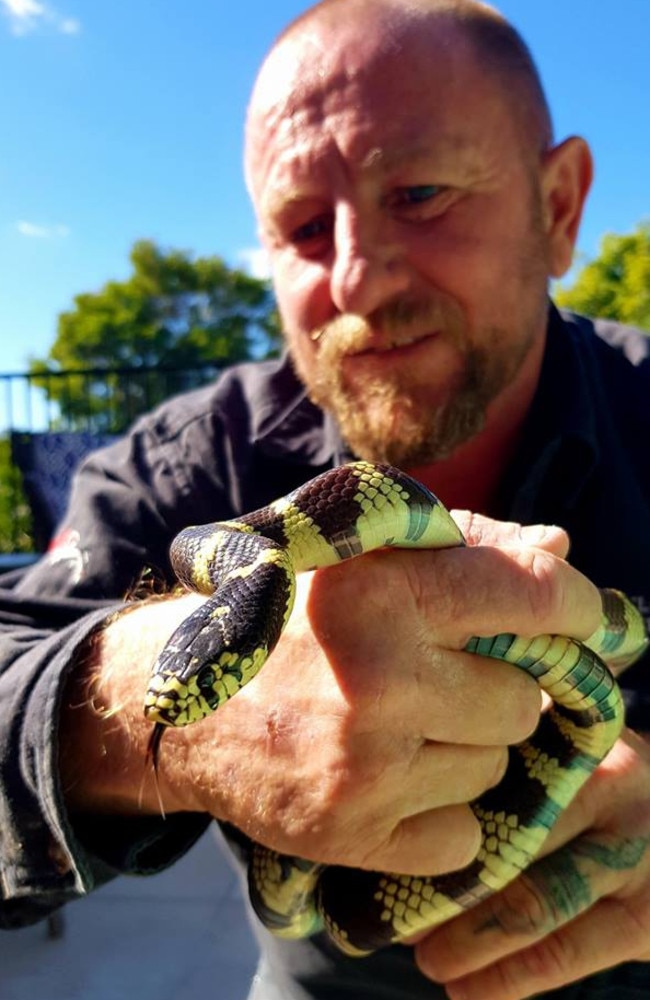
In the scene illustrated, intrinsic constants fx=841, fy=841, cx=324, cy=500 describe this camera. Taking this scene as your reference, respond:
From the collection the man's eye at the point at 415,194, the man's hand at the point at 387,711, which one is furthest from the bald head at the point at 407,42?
the man's hand at the point at 387,711

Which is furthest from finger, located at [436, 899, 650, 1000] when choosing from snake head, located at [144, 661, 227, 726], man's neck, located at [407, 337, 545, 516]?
man's neck, located at [407, 337, 545, 516]

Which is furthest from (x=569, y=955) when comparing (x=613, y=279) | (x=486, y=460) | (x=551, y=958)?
(x=613, y=279)

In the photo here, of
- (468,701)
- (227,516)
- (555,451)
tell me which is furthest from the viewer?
(227,516)

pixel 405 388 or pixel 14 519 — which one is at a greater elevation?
pixel 405 388

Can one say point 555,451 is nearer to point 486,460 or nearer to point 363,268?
point 486,460

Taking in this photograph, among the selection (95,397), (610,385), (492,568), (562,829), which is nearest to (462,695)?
(492,568)

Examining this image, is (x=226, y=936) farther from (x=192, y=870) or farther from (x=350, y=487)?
(x=350, y=487)
